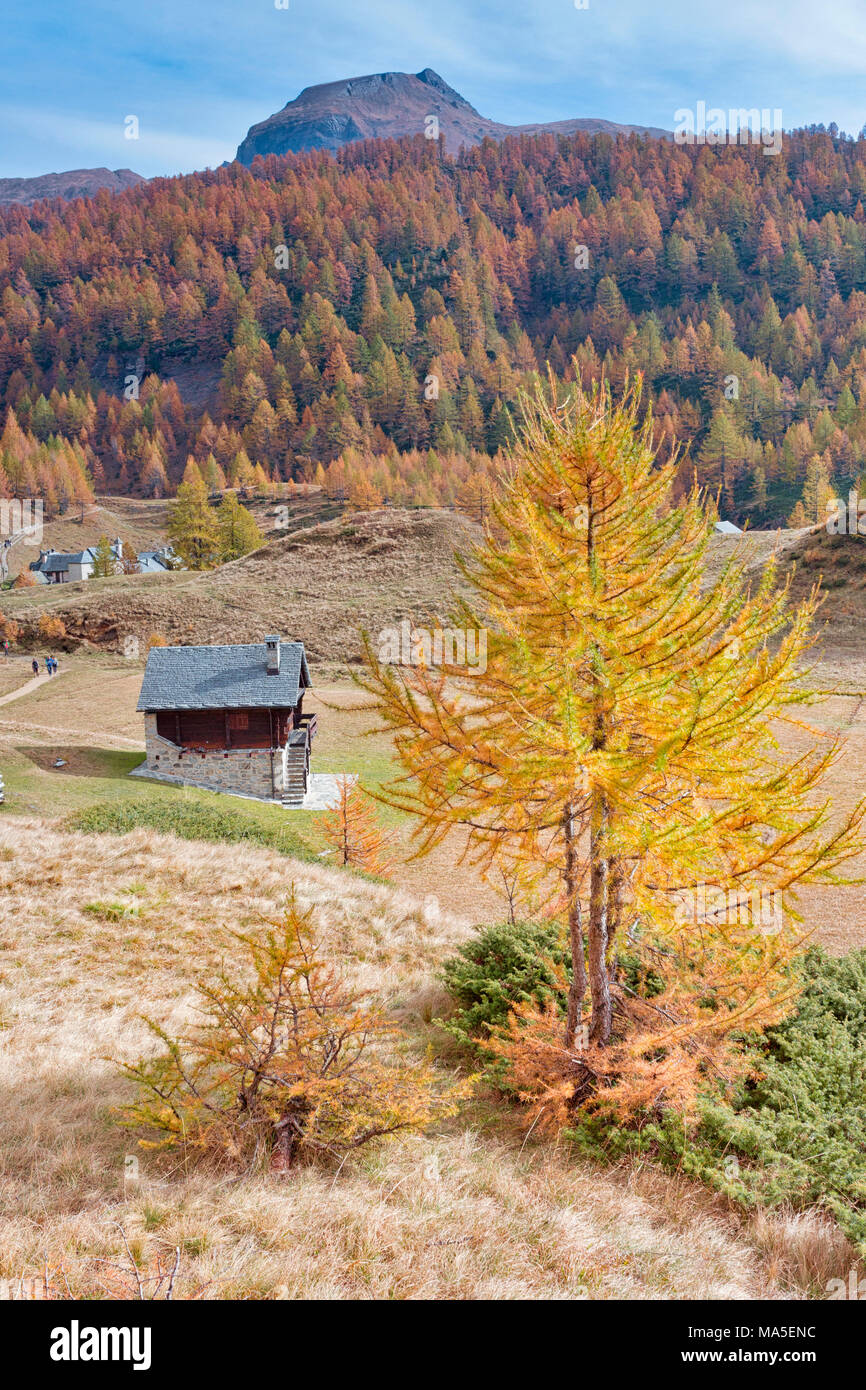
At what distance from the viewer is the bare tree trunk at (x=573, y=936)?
22.9ft

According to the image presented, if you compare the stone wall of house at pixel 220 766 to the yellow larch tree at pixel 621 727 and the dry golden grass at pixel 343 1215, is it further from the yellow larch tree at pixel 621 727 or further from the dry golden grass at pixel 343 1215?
the yellow larch tree at pixel 621 727

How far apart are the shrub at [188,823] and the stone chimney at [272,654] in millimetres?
8627

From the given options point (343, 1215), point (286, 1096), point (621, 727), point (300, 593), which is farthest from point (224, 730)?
point (300, 593)

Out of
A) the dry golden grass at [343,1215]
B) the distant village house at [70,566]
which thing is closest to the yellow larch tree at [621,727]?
the dry golden grass at [343,1215]

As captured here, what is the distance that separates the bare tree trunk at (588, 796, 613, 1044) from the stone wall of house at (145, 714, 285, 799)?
2579 cm

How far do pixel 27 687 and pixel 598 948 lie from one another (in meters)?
50.8

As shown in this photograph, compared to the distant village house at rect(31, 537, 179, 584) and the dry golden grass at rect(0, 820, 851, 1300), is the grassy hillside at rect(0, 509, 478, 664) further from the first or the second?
the dry golden grass at rect(0, 820, 851, 1300)

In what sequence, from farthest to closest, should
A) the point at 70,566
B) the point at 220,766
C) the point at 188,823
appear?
the point at 70,566
the point at 220,766
the point at 188,823

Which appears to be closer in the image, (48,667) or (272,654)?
(272,654)

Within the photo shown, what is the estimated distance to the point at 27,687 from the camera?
49.2 metres

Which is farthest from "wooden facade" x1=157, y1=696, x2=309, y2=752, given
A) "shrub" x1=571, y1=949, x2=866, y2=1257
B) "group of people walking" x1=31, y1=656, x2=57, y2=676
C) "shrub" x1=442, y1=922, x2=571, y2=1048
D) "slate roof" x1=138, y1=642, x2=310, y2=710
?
"shrub" x1=571, y1=949, x2=866, y2=1257

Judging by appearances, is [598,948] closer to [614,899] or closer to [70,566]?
[614,899]
